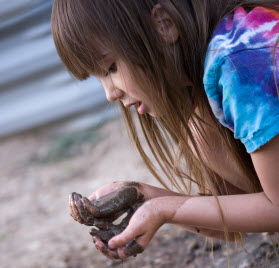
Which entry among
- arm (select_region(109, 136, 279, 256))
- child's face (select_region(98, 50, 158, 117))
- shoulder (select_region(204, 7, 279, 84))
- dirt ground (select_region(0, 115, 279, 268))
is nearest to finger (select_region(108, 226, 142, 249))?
arm (select_region(109, 136, 279, 256))

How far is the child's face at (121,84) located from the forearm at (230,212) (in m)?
0.30

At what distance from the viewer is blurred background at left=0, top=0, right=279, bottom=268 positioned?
2.40m

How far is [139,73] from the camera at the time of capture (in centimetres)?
142

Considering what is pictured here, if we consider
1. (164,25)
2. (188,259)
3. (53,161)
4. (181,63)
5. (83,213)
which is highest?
(164,25)

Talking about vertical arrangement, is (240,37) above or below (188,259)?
above

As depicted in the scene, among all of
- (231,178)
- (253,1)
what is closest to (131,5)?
(253,1)

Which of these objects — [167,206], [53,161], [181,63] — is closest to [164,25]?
[181,63]

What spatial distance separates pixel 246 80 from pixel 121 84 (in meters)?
0.37

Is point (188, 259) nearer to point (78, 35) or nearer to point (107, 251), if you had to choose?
point (107, 251)

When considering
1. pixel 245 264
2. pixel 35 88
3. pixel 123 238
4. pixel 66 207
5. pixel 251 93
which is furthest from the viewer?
pixel 35 88

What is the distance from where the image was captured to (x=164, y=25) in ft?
4.63

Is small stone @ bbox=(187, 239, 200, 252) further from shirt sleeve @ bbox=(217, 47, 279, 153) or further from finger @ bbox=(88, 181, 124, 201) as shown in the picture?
shirt sleeve @ bbox=(217, 47, 279, 153)

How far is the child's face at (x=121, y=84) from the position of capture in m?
1.41

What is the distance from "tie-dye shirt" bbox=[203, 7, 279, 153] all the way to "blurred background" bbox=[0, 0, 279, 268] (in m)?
0.86
